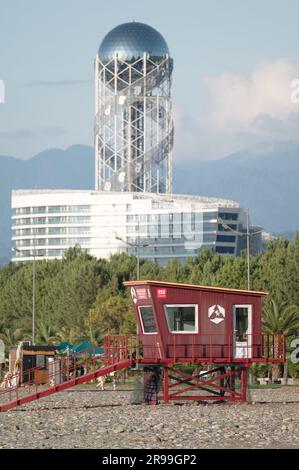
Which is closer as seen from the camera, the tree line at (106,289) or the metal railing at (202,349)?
the metal railing at (202,349)

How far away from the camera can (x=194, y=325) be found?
159 feet

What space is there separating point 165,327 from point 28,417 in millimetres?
7700

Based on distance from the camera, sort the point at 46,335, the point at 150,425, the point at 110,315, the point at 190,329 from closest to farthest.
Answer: the point at 150,425 < the point at 190,329 < the point at 46,335 < the point at 110,315

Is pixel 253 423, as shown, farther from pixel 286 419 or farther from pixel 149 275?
pixel 149 275

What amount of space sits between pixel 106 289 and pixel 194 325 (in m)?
71.7

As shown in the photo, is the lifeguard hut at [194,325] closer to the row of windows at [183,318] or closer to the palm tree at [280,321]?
the row of windows at [183,318]

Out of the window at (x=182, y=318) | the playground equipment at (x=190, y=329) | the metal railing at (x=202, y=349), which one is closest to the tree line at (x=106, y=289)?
the metal railing at (x=202, y=349)

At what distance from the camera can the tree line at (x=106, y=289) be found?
94.4 m

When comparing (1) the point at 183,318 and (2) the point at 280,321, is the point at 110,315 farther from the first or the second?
(1) the point at 183,318

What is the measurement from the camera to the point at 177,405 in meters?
48.6

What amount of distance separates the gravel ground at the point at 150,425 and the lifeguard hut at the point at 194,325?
174cm

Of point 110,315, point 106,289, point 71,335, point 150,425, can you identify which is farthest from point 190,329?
point 106,289

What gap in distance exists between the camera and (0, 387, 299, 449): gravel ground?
31250 mm
